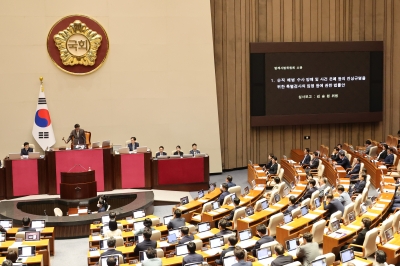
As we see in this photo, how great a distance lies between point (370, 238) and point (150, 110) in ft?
31.3

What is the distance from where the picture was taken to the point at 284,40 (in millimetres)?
18859

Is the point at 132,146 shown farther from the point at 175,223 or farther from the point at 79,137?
the point at 175,223

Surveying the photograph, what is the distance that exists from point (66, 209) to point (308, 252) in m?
7.07

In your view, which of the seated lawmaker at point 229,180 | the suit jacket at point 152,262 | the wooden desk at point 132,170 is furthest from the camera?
the wooden desk at point 132,170

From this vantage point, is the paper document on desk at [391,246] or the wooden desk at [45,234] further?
the wooden desk at [45,234]

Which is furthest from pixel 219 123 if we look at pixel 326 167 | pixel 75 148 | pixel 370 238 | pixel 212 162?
pixel 370 238

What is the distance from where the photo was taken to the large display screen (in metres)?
18.4

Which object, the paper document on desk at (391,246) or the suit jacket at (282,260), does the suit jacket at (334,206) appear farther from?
the suit jacket at (282,260)

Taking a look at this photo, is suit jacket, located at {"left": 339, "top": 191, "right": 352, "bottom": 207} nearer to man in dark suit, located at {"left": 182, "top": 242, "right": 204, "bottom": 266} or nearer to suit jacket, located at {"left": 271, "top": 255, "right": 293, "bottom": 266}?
suit jacket, located at {"left": 271, "top": 255, "right": 293, "bottom": 266}

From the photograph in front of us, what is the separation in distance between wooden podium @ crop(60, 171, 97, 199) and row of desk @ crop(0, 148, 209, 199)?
904 millimetres

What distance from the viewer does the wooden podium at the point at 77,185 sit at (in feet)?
44.2

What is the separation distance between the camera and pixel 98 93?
16.5 metres

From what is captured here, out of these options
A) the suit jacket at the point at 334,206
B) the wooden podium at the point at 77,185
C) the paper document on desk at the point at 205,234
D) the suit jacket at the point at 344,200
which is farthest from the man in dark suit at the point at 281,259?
the wooden podium at the point at 77,185

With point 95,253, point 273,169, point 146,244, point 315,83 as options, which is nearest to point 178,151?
point 273,169
